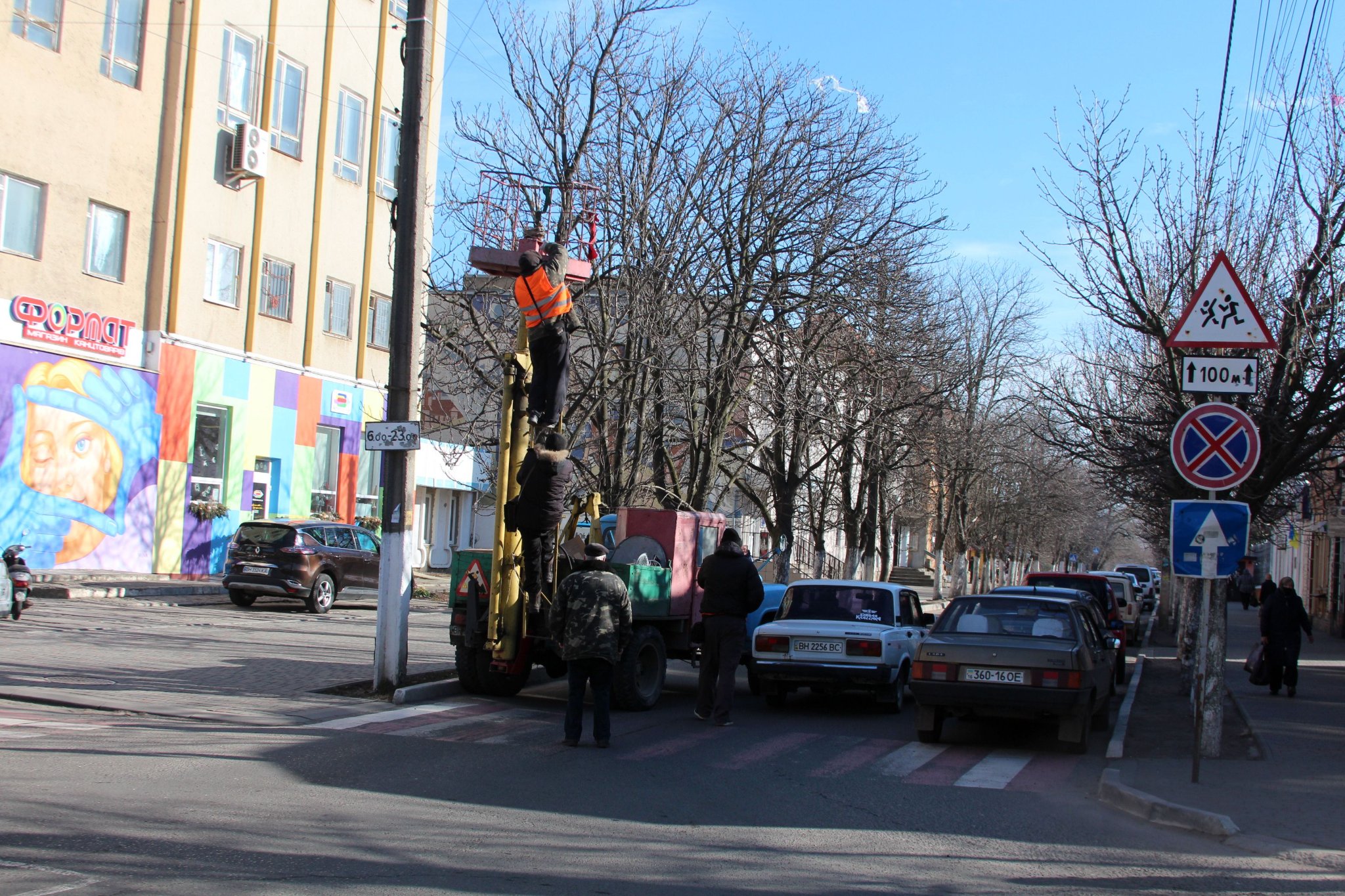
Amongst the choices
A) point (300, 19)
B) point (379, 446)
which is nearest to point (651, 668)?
point (379, 446)

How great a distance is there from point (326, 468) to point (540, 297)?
1997 cm

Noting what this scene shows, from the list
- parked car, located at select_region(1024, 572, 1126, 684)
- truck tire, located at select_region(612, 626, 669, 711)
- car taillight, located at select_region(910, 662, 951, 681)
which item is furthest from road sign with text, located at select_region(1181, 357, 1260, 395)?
parked car, located at select_region(1024, 572, 1126, 684)

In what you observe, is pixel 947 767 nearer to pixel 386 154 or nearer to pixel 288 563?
pixel 288 563

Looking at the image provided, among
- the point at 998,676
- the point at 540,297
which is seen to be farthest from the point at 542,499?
the point at 998,676

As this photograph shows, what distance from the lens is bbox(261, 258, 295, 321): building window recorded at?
27344mm

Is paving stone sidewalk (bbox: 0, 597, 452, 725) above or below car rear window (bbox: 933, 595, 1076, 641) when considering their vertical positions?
below

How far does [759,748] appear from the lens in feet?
34.2

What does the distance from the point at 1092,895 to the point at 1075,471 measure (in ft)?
163

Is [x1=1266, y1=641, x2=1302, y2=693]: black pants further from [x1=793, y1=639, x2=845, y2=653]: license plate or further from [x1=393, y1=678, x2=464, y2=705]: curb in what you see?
[x1=393, y1=678, x2=464, y2=705]: curb

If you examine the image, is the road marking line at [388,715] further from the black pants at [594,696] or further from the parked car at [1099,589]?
the parked car at [1099,589]

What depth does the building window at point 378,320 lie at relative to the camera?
30906mm

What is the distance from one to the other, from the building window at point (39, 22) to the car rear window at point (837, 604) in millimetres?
17577

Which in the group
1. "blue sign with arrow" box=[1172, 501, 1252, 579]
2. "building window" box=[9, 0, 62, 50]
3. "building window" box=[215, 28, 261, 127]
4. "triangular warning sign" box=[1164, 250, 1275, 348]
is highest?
"building window" box=[215, 28, 261, 127]

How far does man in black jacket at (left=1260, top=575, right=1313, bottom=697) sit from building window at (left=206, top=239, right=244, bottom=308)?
21074 millimetres
